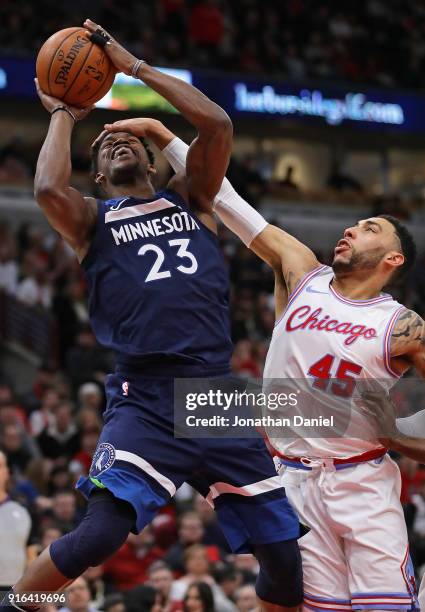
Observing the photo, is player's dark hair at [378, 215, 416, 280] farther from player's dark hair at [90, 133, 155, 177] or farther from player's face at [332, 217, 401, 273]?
player's dark hair at [90, 133, 155, 177]

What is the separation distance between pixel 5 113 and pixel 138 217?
51.3 ft

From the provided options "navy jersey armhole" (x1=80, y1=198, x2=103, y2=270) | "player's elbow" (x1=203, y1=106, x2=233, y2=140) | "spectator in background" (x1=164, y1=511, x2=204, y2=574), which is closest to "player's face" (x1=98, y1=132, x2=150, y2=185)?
"navy jersey armhole" (x1=80, y1=198, x2=103, y2=270)

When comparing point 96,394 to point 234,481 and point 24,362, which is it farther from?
point 234,481

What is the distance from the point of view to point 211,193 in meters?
4.95

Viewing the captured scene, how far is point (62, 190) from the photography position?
14.8 feet

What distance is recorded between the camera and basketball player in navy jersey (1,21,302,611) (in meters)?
4.43

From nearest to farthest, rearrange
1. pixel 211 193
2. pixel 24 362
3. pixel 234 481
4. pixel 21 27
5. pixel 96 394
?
pixel 234 481
pixel 211 193
pixel 96 394
pixel 24 362
pixel 21 27

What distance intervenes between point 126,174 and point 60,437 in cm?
668

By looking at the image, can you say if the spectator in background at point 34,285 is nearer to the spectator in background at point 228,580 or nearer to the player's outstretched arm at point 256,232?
the spectator in background at point 228,580

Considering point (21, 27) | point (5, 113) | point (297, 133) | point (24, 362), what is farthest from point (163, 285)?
point (297, 133)

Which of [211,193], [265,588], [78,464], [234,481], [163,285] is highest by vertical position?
[211,193]

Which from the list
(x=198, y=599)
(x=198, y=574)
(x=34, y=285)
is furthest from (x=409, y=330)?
(x=34, y=285)

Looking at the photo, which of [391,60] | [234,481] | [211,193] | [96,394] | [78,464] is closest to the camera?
[234,481]

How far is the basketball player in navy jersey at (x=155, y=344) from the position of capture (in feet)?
14.5
